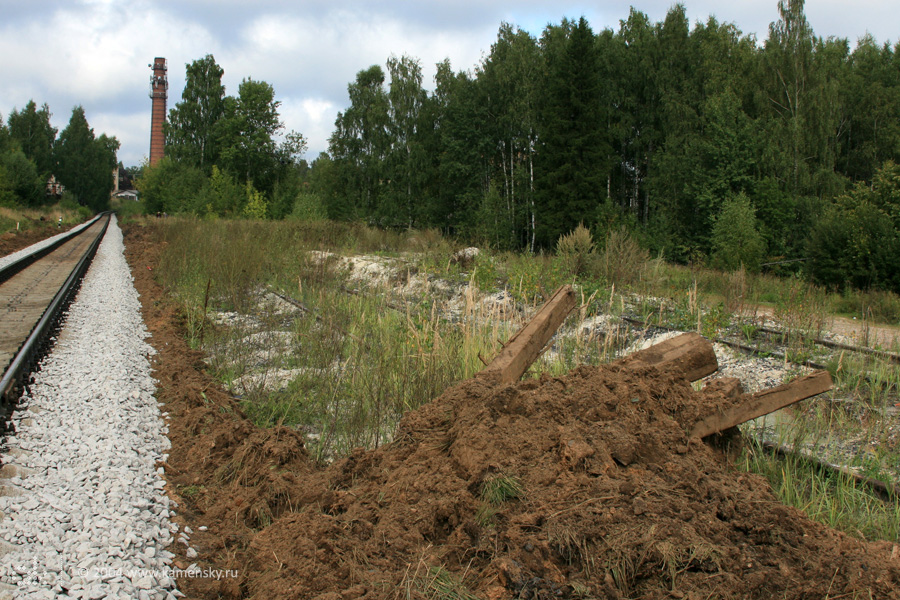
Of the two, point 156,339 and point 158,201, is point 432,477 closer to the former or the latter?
point 156,339

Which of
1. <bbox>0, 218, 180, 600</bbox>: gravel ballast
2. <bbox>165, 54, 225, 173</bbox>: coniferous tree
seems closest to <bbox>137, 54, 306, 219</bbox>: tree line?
<bbox>165, 54, 225, 173</bbox>: coniferous tree

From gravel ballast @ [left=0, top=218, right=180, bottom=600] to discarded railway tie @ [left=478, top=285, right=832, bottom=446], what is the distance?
2.08 meters

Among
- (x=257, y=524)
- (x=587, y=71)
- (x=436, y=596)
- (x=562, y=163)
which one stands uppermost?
(x=587, y=71)

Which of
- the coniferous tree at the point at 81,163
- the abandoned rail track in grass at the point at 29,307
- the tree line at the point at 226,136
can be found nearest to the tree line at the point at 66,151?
the coniferous tree at the point at 81,163

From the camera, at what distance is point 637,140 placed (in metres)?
32.3

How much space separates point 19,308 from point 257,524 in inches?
364

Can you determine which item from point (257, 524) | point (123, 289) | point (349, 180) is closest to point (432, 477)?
point (257, 524)

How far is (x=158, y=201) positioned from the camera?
208 feet

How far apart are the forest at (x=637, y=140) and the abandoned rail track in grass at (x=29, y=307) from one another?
30.6 feet

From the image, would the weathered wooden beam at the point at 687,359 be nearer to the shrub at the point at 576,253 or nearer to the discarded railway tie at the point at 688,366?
the discarded railway tie at the point at 688,366

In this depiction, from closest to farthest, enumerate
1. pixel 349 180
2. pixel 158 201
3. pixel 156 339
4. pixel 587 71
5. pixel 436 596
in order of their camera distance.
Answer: pixel 436 596 < pixel 156 339 < pixel 587 71 < pixel 349 180 < pixel 158 201

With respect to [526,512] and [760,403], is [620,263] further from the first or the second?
[526,512]

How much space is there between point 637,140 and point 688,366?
31.5m

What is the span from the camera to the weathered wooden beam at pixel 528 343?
3.78 m
